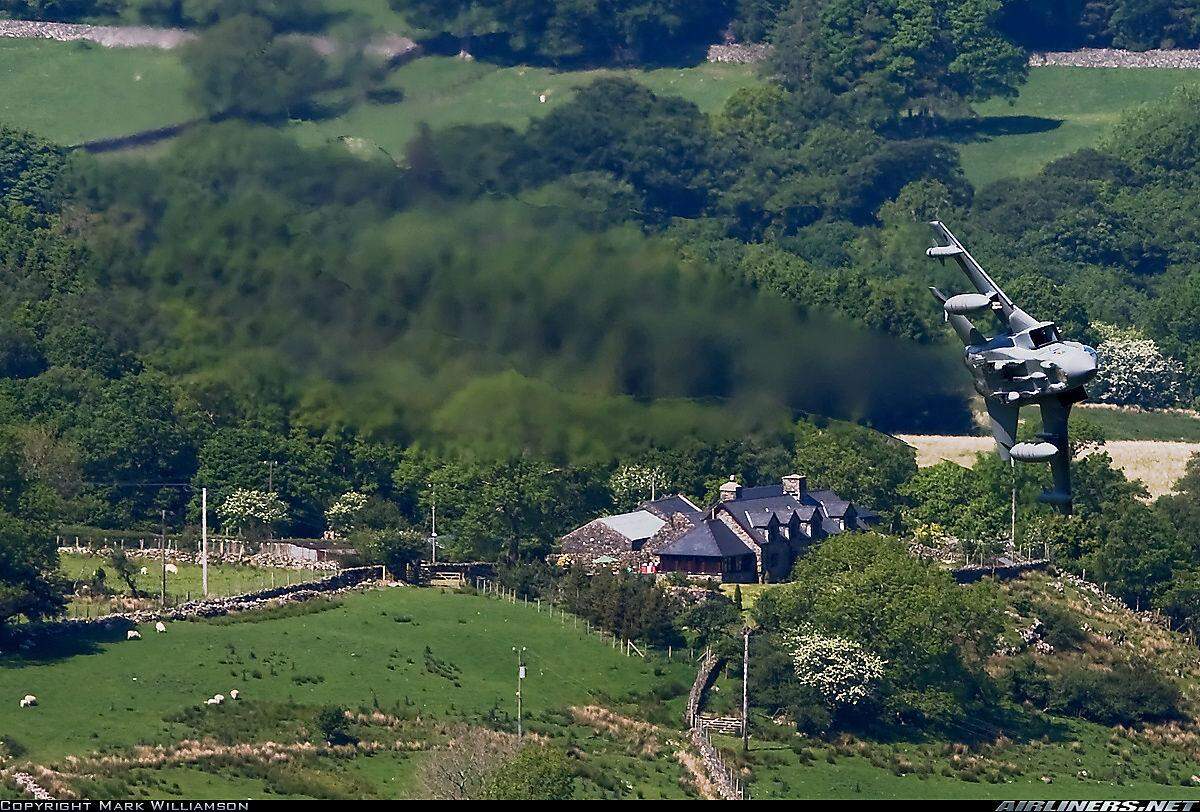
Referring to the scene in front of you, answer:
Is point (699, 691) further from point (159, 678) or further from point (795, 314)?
point (795, 314)

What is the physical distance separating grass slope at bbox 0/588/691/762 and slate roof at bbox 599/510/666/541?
17.5 metres

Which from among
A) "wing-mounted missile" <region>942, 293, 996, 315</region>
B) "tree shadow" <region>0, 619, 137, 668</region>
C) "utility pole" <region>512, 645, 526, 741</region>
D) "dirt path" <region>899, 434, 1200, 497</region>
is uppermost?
"wing-mounted missile" <region>942, 293, 996, 315</region>

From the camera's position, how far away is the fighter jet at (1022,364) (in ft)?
275

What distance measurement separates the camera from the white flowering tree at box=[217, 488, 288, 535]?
15675cm

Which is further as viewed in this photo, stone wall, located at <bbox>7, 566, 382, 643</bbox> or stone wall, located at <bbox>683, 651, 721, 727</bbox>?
stone wall, located at <bbox>683, 651, 721, 727</bbox>

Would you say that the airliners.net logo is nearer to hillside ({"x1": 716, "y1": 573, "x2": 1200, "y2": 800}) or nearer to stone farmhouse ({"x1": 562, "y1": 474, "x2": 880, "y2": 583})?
hillside ({"x1": 716, "y1": 573, "x2": 1200, "y2": 800})

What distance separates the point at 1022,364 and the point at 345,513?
252 ft

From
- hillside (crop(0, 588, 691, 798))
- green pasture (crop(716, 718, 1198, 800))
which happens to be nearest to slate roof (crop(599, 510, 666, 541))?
hillside (crop(0, 588, 691, 798))

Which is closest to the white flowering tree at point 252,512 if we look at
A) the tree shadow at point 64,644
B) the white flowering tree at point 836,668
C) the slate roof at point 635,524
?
the slate roof at point 635,524

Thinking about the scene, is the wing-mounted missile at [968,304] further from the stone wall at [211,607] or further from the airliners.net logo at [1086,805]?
the stone wall at [211,607]

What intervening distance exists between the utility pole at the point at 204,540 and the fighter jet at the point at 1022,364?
59.8 m

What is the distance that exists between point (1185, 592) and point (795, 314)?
5864 cm

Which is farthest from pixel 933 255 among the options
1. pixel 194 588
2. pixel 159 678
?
pixel 194 588

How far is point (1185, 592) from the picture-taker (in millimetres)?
157625
